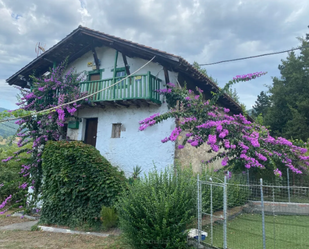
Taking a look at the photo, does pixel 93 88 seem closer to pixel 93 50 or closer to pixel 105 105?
pixel 105 105

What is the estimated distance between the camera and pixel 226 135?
7.71 meters

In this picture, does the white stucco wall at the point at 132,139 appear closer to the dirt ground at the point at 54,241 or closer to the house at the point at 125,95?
the house at the point at 125,95

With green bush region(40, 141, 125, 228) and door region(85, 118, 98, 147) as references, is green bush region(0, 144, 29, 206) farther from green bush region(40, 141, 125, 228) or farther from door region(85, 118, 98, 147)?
green bush region(40, 141, 125, 228)

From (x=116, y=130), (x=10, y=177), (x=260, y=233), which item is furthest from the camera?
(x=10, y=177)

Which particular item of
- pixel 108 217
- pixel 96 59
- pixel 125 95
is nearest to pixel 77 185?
pixel 108 217

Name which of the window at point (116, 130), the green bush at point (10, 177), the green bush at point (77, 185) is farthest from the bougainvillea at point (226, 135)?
the green bush at point (10, 177)

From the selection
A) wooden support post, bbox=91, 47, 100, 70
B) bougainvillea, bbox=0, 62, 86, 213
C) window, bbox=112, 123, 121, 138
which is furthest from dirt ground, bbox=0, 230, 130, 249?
wooden support post, bbox=91, 47, 100, 70

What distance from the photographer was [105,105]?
1034 cm

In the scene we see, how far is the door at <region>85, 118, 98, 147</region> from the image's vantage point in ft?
36.9

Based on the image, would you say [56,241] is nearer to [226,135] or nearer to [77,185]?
[77,185]

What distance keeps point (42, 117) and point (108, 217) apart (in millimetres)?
5951

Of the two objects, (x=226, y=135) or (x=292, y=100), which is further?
(x=292, y=100)

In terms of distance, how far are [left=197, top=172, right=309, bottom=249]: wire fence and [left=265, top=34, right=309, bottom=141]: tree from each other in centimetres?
1181

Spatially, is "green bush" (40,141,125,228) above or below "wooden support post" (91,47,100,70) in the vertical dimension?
below
